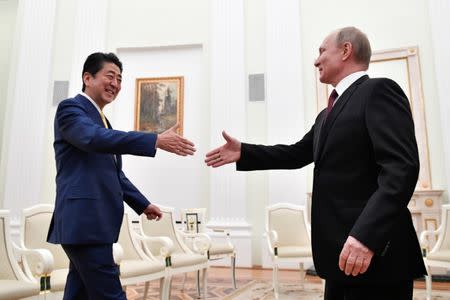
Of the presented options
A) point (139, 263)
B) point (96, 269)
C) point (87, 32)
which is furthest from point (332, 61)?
point (87, 32)

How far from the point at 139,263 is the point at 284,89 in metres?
5.04

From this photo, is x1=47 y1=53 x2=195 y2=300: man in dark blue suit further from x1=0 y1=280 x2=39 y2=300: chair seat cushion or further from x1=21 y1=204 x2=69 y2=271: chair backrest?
x1=21 y1=204 x2=69 y2=271: chair backrest

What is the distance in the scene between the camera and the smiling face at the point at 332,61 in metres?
1.53

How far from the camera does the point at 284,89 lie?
754 cm

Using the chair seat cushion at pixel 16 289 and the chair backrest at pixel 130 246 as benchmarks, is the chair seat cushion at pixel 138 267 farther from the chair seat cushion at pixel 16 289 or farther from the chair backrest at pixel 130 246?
the chair seat cushion at pixel 16 289

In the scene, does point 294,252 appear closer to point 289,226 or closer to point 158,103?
point 289,226

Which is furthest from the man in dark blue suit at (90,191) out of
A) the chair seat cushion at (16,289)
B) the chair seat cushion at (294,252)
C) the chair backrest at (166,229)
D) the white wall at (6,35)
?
the white wall at (6,35)

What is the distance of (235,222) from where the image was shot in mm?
7258

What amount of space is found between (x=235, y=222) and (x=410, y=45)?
14.3 feet

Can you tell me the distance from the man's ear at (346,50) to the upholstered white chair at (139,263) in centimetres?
230

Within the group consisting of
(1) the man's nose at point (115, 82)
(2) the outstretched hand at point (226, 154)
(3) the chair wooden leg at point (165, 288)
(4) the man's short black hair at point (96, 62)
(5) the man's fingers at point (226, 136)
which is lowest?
(3) the chair wooden leg at point (165, 288)

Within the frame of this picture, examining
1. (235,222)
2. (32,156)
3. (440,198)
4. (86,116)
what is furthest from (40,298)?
(32,156)

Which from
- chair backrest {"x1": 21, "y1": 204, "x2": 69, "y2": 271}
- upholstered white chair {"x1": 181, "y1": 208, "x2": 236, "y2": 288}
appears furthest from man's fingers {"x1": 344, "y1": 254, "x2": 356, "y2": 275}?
upholstered white chair {"x1": 181, "y1": 208, "x2": 236, "y2": 288}

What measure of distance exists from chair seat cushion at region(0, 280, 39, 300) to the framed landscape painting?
576 centimetres
